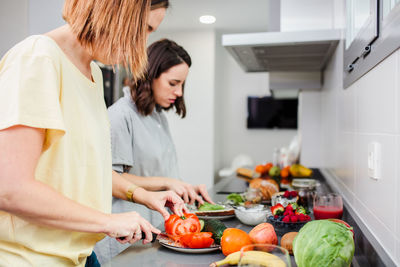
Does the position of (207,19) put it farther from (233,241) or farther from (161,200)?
(233,241)

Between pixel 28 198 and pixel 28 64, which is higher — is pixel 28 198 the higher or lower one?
the lower one

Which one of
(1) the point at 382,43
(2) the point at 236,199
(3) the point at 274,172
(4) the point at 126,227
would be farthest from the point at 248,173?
(4) the point at 126,227

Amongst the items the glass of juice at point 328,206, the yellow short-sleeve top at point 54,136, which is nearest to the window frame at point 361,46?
the glass of juice at point 328,206

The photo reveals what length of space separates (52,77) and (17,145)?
0.15 m

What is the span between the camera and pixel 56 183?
0.77 meters

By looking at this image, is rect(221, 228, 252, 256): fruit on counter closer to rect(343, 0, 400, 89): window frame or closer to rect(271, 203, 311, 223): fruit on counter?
rect(271, 203, 311, 223): fruit on counter

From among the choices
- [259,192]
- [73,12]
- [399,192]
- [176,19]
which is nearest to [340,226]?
[399,192]

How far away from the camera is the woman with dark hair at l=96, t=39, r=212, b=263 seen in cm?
155

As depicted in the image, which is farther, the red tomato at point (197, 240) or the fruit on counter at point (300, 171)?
the fruit on counter at point (300, 171)

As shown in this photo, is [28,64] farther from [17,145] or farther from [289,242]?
[289,242]

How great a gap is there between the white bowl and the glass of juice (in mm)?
167

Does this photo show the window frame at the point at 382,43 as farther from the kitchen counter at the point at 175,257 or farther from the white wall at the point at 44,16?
the white wall at the point at 44,16

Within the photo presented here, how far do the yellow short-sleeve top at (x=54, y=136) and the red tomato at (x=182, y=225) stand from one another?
8.4 inches

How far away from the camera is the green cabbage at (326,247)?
0.67 m
